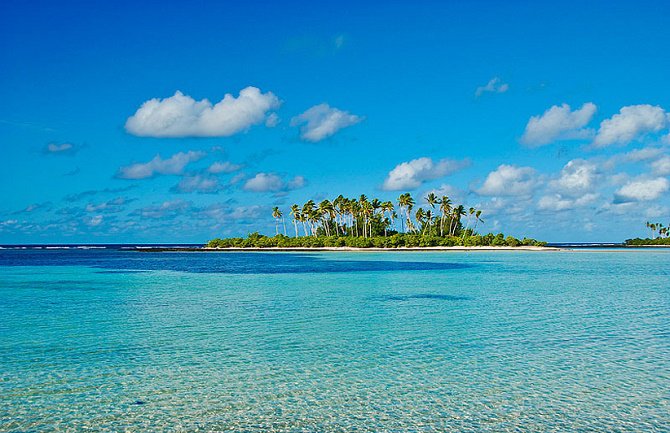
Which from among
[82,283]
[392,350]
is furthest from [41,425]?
[82,283]

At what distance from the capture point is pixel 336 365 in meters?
14.9

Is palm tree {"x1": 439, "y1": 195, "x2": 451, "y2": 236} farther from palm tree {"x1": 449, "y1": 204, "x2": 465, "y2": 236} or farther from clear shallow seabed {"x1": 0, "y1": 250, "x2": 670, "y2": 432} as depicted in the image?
clear shallow seabed {"x1": 0, "y1": 250, "x2": 670, "y2": 432}

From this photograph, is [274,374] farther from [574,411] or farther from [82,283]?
[82,283]

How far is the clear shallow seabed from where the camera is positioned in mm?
10766

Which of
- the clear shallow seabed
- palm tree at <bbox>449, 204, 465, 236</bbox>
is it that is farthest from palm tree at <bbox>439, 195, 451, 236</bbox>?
the clear shallow seabed

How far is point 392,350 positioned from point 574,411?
6375mm

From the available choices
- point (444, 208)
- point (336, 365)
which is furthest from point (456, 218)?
point (336, 365)

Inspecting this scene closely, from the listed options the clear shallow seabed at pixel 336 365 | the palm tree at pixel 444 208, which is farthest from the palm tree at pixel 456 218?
the clear shallow seabed at pixel 336 365

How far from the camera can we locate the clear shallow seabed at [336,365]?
10.8 metres

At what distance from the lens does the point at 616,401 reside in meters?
11.7

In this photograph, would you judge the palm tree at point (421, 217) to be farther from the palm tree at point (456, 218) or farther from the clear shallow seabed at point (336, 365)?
the clear shallow seabed at point (336, 365)

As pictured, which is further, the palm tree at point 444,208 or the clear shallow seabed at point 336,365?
the palm tree at point 444,208

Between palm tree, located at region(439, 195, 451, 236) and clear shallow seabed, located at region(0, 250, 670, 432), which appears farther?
palm tree, located at region(439, 195, 451, 236)

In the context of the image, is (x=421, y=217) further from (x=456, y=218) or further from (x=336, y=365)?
(x=336, y=365)
